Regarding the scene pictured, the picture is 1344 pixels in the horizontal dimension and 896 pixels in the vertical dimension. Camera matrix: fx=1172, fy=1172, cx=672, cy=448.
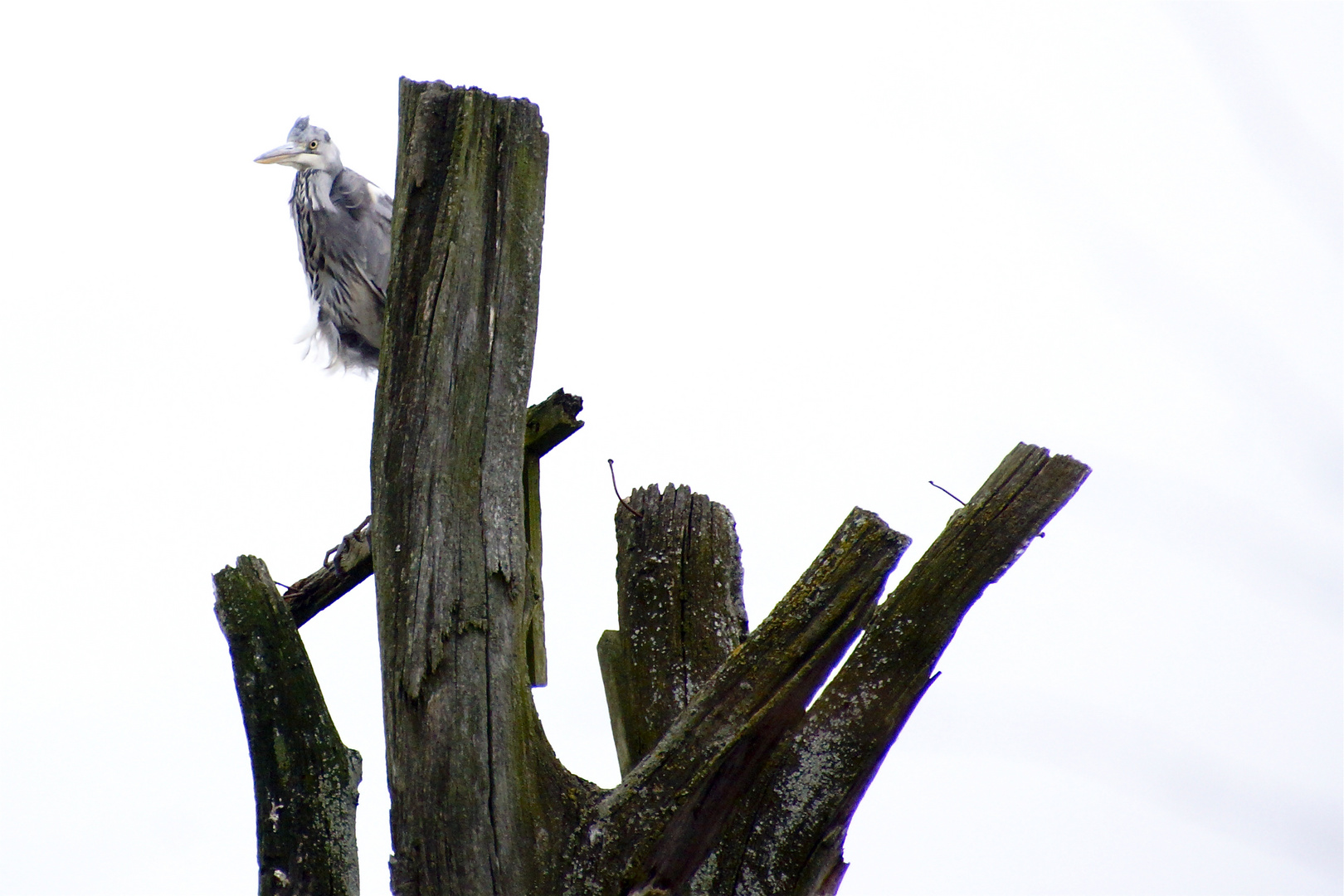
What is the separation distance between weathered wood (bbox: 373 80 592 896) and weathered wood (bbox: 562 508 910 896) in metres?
0.10

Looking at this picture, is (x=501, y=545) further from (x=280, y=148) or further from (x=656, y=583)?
(x=280, y=148)

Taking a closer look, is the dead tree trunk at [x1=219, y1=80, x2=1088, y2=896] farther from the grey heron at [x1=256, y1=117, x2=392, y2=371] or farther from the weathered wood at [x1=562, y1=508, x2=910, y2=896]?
the grey heron at [x1=256, y1=117, x2=392, y2=371]

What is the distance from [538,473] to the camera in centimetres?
274

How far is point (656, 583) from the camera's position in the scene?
278 cm

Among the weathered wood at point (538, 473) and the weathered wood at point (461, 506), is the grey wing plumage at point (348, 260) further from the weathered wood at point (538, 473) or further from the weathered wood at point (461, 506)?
the weathered wood at point (461, 506)

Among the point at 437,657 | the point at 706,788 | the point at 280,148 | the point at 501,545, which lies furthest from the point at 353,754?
the point at 280,148

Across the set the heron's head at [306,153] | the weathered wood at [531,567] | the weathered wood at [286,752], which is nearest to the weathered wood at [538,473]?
the weathered wood at [531,567]

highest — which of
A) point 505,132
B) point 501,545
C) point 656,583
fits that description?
point 505,132

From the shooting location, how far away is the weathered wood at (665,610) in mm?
2684

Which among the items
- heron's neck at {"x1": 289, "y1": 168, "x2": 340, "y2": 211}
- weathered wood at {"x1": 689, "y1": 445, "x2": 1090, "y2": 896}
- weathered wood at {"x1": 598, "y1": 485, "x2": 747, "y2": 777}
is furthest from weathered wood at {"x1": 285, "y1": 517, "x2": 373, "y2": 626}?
heron's neck at {"x1": 289, "y1": 168, "x2": 340, "y2": 211}

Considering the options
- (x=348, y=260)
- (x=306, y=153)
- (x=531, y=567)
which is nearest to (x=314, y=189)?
(x=306, y=153)

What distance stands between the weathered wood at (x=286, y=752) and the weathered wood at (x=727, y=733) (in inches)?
17.9

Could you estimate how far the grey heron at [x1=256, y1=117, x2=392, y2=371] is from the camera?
13.8 feet

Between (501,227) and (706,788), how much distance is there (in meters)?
1.13
